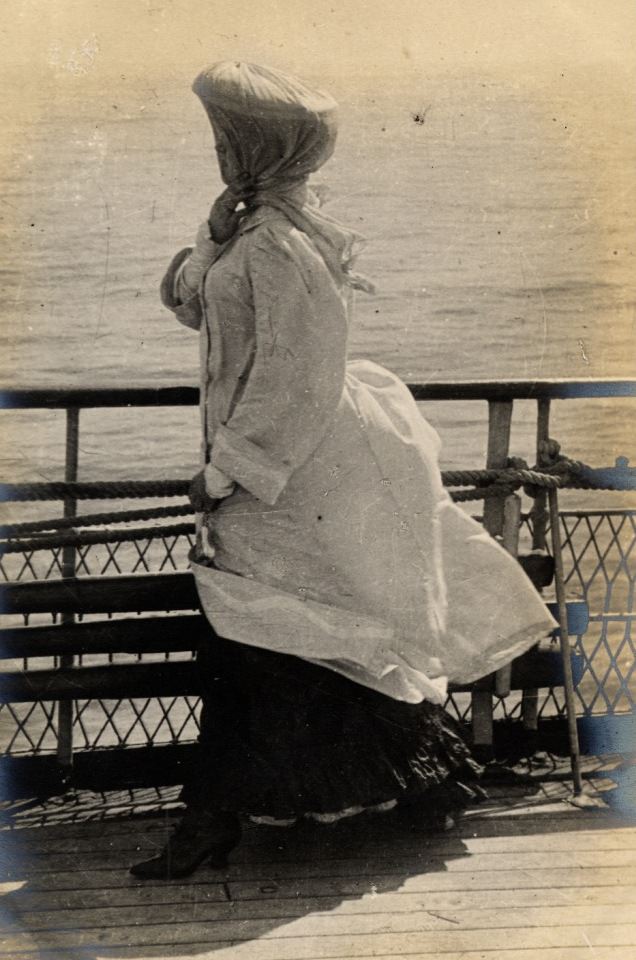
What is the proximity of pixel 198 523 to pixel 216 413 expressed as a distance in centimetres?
32

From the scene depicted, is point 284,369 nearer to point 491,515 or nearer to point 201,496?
point 201,496

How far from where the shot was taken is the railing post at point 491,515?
3.45 m

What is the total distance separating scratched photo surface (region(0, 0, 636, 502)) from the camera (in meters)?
3.23

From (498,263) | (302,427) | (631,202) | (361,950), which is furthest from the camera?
(498,263)

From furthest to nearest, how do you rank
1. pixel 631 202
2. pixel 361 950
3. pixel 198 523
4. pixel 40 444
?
1. pixel 40 444
2. pixel 631 202
3. pixel 198 523
4. pixel 361 950

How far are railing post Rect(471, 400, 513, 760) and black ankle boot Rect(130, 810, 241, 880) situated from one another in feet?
2.84

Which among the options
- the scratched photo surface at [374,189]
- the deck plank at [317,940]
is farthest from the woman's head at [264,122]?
the deck plank at [317,940]

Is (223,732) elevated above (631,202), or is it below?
below

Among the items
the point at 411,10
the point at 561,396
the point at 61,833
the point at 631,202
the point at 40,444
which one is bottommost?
the point at 40,444

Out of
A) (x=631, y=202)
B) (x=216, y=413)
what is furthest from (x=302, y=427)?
(x=631, y=202)

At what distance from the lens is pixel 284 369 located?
2738mm

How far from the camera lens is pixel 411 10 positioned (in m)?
3.24

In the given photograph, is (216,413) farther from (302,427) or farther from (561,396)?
(561,396)

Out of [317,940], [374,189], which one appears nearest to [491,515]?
[317,940]
